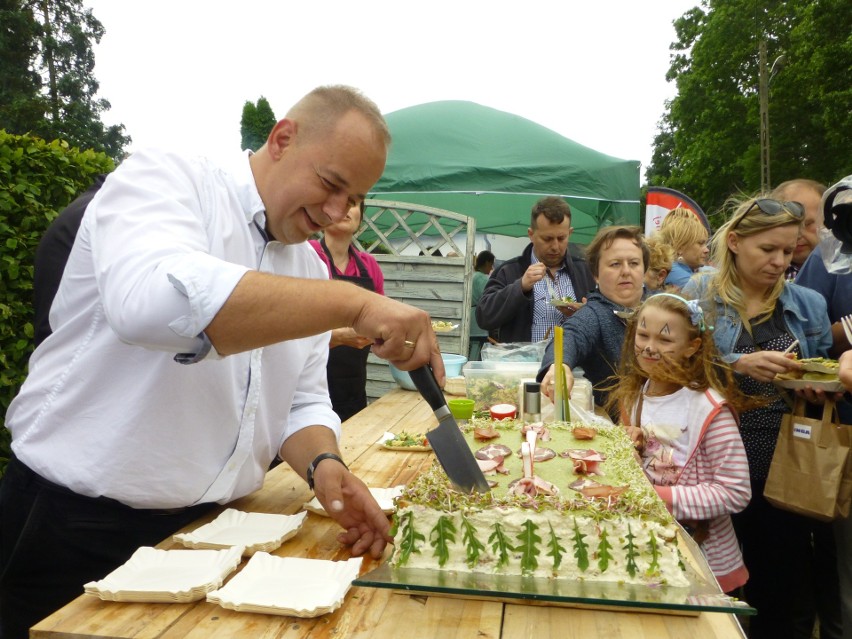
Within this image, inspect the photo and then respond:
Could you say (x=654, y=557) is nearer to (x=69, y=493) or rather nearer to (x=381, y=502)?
(x=381, y=502)

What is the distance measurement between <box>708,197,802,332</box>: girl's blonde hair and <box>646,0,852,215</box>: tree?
1779 cm

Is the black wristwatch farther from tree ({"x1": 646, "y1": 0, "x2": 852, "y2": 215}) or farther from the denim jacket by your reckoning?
tree ({"x1": 646, "y1": 0, "x2": 852, "y2": 215})

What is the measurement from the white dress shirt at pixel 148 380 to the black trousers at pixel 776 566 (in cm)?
239

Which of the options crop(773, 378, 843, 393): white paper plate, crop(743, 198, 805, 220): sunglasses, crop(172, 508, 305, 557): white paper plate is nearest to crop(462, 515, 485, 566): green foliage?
crop(172, 508, 305, 557): white paper plate

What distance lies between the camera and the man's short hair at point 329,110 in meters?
1.73

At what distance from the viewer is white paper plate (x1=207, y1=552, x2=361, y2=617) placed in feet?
4.26

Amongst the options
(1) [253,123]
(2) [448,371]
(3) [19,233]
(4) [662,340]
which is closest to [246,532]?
(4) [662,340]

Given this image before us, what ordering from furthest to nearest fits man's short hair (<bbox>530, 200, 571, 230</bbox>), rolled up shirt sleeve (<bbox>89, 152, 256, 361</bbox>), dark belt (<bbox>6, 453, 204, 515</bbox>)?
man's short hair (<bbox>530, 200, 571, 230</bbox>) < dark belt (<bbox>6, 453, 204, 515</bbox>) < rolled up shirt sleeve (<bbox>89, 152, 256, 361</bbox>)

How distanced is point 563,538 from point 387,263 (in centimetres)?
505

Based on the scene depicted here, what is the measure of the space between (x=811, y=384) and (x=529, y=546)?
1.76 m

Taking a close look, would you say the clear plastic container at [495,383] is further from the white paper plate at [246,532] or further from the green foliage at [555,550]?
the green foliage at [555,550]

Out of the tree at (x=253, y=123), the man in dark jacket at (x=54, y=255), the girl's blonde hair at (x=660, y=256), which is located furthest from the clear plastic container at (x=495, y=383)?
the tree at (x=253, y=123)

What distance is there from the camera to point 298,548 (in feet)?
5.42

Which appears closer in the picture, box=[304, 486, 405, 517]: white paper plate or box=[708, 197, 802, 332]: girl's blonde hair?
box=[304, 486, 405, 517]: white paper plate
